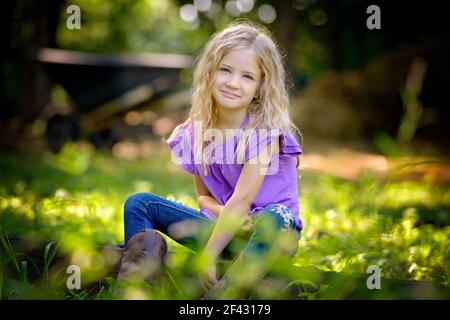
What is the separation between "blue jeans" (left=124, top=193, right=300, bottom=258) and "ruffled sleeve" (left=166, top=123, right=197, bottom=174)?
215 millimetres

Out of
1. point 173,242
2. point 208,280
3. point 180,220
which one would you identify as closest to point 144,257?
point 208,280

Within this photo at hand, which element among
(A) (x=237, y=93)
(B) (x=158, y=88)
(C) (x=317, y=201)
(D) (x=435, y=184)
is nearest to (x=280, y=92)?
(A) (x=237, y=93)

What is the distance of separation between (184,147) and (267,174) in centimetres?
38

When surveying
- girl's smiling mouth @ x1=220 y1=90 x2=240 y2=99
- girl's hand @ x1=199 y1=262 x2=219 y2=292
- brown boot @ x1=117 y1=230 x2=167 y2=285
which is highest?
girl's smiling mouth @ x1=220 y1=90 x2=240 y2=99

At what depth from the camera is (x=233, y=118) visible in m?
2.29

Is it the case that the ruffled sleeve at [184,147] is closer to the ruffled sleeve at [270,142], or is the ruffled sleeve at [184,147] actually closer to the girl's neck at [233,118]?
the girl's neck at [233,118]

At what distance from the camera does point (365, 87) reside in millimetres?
9312

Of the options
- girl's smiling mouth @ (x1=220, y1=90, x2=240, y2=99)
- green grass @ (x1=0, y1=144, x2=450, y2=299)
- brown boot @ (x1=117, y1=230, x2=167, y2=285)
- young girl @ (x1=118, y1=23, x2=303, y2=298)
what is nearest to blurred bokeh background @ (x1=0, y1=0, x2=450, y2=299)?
green grass @ (x1=0, y1=144, x2=450, y2=299)

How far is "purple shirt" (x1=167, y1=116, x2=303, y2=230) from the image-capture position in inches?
85.0

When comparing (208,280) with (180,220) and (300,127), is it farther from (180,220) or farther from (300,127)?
(300,127)

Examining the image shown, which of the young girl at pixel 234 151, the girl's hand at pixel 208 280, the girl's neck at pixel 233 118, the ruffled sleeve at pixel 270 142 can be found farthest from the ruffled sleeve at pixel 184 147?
the girl's hand at pixel 208 280

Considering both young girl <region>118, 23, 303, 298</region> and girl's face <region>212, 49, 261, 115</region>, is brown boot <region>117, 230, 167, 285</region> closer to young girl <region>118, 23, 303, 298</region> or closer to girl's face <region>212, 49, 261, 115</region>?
young girl <region>118, 23, 303, 298</region>

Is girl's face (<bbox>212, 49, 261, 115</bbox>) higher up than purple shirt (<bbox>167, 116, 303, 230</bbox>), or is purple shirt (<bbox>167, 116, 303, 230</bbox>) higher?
girl's face (<bbox>212, 49, 261, 115</bbox>)

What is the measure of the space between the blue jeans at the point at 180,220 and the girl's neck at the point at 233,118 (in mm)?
357
